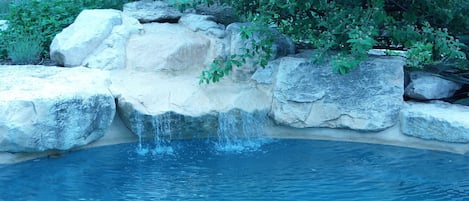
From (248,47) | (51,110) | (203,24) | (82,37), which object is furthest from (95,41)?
(248,47)

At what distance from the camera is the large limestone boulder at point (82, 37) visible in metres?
6.87

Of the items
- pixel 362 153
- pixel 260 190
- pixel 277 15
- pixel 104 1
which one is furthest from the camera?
pixel 104 1

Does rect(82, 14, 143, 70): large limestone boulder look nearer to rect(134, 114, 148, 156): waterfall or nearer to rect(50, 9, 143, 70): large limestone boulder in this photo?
rect(50, 9, 143, 70): large limestone boulder

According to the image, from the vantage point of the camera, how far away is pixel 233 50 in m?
6.87

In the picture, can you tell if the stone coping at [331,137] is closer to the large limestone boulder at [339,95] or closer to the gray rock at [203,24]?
the large limestone boulder at [339,95]

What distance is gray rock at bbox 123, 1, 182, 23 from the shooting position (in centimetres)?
755

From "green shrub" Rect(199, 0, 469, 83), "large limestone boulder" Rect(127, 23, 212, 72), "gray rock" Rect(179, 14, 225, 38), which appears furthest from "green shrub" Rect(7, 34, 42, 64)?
"green shrub" Rect(199, 0, 469, 83)

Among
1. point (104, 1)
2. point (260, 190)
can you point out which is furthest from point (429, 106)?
point (104, 1)

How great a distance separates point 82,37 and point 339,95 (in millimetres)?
2722

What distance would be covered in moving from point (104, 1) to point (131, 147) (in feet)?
8.68

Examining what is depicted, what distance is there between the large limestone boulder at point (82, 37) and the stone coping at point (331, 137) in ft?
3.19

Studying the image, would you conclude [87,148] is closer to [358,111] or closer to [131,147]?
[131,147]

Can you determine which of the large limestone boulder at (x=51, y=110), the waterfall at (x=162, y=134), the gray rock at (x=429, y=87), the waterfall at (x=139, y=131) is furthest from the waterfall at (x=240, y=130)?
the gray rock at (x=429, y=87)

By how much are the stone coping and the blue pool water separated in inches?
3.3
